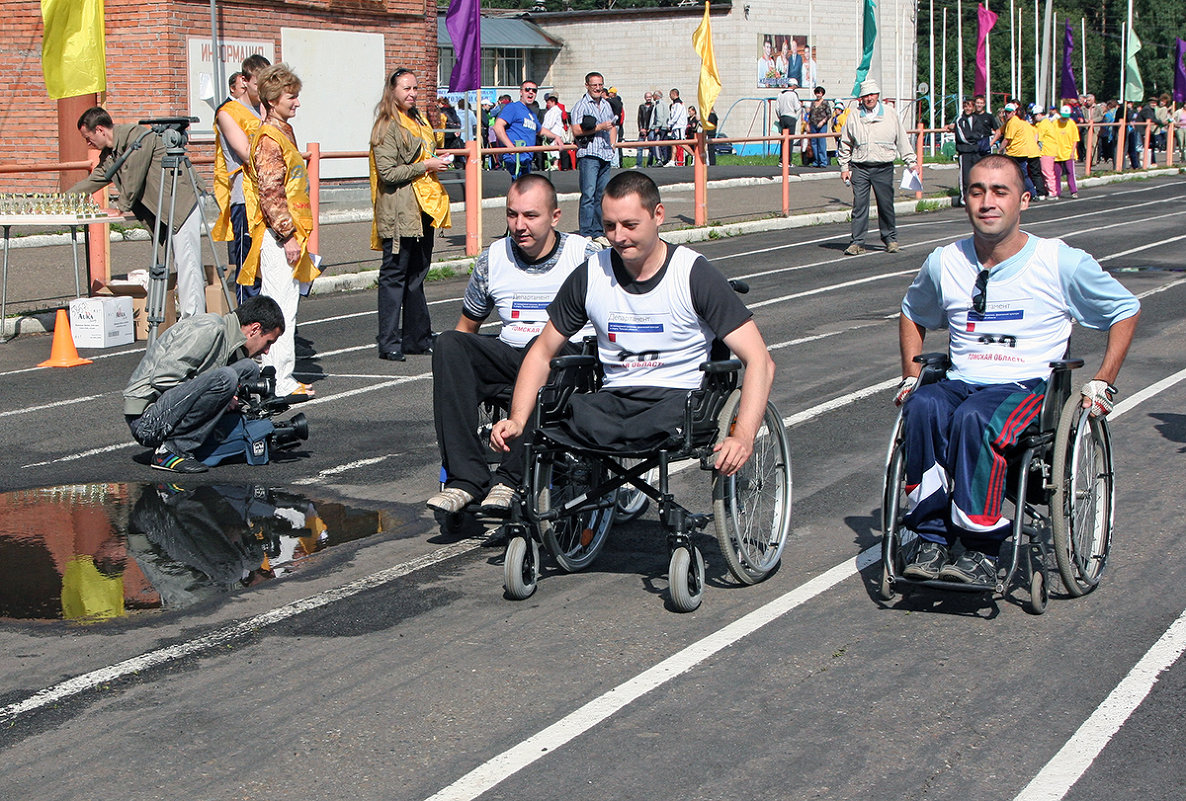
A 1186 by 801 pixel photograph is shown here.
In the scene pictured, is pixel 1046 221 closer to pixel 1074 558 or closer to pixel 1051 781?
pixel 1074 558

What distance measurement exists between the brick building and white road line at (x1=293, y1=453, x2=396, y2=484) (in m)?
16.6

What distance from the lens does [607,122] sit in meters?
18.7

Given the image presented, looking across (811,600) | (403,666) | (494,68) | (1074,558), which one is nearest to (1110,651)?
(1074,558)

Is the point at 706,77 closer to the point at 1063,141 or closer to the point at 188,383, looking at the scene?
the point at 1063,141

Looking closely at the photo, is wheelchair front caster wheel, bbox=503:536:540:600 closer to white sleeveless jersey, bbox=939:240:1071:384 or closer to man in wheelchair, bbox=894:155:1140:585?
man in wheelchair, bbox=894:155:1140:585

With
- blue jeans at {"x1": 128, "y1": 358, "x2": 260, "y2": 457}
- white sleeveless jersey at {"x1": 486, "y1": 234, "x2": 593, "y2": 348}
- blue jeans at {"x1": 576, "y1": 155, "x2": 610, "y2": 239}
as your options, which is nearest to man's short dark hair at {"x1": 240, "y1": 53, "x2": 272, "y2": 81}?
blue jeans at {"x1": 128, "y1": 358, "x2": 260, "y2": 457}

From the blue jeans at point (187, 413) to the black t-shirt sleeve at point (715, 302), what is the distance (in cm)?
334

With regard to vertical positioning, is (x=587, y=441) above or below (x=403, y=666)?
above

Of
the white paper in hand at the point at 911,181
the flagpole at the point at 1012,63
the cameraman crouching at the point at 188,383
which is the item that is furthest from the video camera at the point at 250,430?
the flagpole at the point at 1012,63

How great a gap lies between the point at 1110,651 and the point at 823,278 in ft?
38.2

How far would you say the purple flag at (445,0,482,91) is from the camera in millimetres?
18359

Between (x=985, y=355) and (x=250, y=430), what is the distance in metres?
4.27

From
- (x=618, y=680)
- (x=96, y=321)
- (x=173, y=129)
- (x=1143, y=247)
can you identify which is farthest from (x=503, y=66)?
(x=618, y=680)

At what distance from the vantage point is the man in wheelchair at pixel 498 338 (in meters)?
6.48
